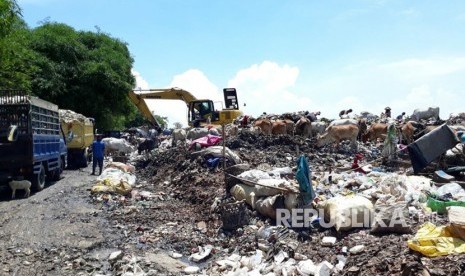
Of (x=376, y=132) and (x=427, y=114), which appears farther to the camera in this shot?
(x=427, y=114)

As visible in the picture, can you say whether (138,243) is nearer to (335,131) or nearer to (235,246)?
(235,246)

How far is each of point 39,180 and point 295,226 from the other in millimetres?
7266

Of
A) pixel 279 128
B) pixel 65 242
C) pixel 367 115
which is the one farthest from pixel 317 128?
pixel 65 242

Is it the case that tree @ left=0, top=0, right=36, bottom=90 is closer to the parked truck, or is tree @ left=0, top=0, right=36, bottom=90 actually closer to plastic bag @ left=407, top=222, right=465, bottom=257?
the parked truck

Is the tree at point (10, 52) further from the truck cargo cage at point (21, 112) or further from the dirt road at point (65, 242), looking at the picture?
the dirt road at point (65, 242)

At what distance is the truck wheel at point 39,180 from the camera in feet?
38.5

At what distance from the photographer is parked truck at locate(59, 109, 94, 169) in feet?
58.5

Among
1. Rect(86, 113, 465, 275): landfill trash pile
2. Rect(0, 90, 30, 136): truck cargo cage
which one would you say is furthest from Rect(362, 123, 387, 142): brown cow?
Rect(0, 90, 30, 136): truck cargo cage

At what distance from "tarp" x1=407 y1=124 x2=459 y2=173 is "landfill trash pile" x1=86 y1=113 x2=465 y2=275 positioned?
1.18 feet

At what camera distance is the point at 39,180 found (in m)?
12.1

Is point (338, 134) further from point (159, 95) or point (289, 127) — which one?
point (159, 95)

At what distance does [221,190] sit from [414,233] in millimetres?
4941

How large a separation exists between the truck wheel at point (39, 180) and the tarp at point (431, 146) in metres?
8.46

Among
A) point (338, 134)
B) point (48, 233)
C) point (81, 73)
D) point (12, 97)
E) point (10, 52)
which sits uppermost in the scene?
point (81, 73)
